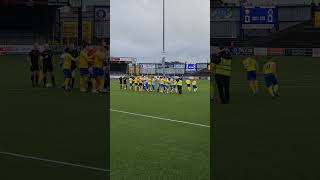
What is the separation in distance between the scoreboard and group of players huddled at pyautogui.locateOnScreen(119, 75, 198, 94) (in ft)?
70.3

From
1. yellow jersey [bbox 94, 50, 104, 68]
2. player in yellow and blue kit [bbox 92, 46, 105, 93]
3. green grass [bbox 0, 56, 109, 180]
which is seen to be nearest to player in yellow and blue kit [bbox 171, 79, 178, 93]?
player in yellow and blue kit [bbox 92, 46, 105, 93]

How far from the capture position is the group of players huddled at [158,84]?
21.7 m

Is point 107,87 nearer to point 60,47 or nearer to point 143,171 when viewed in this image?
point 143,171

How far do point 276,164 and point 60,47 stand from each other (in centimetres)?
3570

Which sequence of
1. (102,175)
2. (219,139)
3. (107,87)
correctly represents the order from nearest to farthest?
(102,175) < (219,139) < (107,87)

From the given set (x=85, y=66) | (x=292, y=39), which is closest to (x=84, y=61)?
(x=85, y=66)

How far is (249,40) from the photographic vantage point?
46.2 metres

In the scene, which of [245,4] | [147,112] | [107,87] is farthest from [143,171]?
[245,4]

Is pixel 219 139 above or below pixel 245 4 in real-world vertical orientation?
below

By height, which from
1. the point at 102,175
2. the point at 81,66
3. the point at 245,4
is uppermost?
the point at 245,4

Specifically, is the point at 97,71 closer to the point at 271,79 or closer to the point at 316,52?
the point at 271,79

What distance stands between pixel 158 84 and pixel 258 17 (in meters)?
23.9

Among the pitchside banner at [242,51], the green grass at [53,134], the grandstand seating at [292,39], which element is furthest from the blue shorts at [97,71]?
the grandstand seating at [292,39]

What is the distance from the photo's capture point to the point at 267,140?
8.30 m
